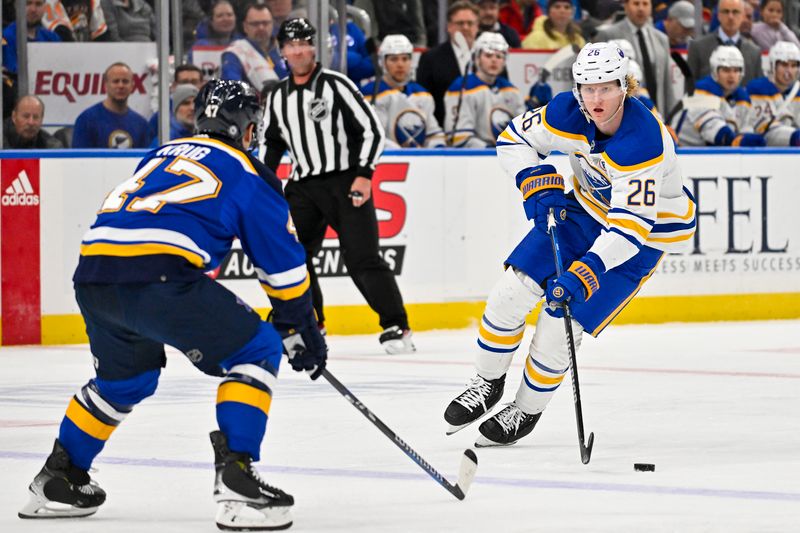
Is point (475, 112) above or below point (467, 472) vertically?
above

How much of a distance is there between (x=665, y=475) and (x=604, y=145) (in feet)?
3.56

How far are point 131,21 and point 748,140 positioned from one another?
3.99m

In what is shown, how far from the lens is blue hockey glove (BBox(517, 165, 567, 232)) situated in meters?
5.29

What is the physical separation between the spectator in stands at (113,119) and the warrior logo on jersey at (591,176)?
13.3 ft

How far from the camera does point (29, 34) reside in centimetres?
873

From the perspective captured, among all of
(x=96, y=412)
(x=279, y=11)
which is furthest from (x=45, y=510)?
(x=279, y=11)

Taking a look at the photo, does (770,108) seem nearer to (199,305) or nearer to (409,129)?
(409,129)

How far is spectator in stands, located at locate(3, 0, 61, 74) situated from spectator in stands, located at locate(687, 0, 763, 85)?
172 inches

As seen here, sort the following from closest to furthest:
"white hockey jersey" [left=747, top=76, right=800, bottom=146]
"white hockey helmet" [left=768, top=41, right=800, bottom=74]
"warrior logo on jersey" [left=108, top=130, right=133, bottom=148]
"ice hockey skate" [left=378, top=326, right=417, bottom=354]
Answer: "ice hockey skate" [left=378, top=326, right=417, bottom=354], "warrior logo on jersey" [left=108, top=130, right=133, bottom=148], "white hockey jersey" [left=747, top=76, right=800, bottom=146], "white hockey helmet" [left=768, top=41, right=800, bottom=74]

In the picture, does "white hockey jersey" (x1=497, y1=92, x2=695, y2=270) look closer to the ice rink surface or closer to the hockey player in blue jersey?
the ice rink surface

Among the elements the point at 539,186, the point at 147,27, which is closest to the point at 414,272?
the point at 147,27

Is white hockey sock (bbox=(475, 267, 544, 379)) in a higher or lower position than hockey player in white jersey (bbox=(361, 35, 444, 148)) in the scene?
lower

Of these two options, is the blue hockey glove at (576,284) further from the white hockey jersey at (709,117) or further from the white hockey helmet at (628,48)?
the white hockey jersey at (709,117)

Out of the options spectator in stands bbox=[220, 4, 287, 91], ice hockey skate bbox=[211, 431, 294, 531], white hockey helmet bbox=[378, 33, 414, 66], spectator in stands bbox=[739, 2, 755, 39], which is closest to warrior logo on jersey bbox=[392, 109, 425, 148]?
white hockey helmet bbox=[378, 33, 414, 66]
